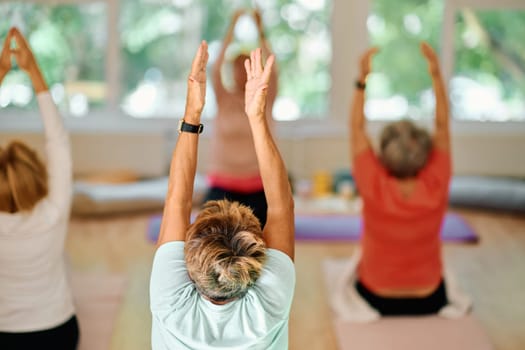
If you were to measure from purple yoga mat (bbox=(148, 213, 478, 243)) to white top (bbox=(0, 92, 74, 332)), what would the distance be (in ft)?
6.19

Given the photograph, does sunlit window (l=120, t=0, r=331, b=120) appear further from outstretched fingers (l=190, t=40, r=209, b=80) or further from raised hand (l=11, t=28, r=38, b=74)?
outstretched fingers (l=190, t=40, r=209, b=80)

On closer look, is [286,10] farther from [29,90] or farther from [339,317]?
[339,317]

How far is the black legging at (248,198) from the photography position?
3400 millimetres

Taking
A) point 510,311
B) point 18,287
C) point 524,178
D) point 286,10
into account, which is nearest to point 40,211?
point 18,287

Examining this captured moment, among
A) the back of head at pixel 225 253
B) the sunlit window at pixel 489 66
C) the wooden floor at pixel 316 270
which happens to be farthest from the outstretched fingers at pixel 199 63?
the sunlit window at pixel 489 66

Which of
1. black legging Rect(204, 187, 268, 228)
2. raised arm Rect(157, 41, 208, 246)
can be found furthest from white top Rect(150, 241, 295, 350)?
black legging Rect(204, 187, 268, 228)

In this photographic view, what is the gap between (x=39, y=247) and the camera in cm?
245

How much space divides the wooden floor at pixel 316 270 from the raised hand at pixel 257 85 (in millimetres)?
1618

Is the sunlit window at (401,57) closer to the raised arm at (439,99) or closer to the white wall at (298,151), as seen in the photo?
the white wall at (298,151)

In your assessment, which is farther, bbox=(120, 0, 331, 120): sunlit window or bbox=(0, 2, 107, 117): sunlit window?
bbox=(120, 0, 331, 120): sunlit window

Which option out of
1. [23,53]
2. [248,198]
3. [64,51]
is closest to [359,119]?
[248,198]

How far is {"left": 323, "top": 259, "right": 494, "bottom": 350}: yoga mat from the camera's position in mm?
3029

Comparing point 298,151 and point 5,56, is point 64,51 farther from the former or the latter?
point 5,56

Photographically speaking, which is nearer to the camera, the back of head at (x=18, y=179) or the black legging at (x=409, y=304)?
the back of head at (x=18, y=179)
